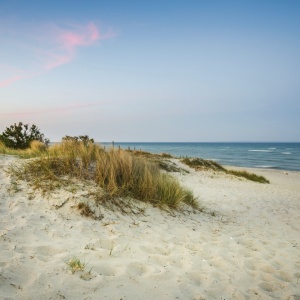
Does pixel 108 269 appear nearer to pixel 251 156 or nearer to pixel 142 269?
pixel 142 269

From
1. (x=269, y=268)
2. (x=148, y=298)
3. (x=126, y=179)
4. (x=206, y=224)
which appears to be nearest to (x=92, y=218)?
(x=126, y=179)

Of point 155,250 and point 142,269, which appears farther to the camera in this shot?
point 155,250

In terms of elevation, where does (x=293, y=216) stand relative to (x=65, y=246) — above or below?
below

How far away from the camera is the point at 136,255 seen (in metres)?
3.44

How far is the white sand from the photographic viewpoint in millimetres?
2582

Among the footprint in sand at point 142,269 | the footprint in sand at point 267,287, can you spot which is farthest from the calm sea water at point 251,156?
the footprint in sand at point 267,287

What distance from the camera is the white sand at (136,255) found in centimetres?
258

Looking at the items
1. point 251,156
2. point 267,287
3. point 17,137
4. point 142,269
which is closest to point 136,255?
point 142,269

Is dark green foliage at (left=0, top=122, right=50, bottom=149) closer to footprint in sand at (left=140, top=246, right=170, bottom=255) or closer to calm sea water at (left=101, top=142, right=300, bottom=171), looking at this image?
calm sea water at (left=101, top=142, right=300, bottom=171)

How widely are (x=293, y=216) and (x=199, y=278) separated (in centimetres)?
588

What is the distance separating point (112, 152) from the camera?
7.23 m

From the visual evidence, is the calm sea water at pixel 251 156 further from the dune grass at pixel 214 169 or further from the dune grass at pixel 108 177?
the dune grass at pixel 214 169

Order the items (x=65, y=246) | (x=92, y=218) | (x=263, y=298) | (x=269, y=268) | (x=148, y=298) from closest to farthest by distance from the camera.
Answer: (x=148, y=298), (x=263, y=298), (x=65, y=246), (x=269, y=268), (x=92, y=218)

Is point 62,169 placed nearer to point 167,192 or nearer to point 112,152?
point 112,152
